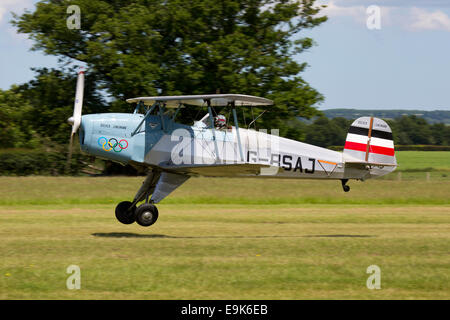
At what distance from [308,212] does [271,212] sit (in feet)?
4.22

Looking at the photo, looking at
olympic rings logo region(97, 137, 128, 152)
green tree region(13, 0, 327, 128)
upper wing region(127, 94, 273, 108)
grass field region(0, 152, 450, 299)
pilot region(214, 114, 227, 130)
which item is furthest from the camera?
green tree region(13, 0, 327, 128)

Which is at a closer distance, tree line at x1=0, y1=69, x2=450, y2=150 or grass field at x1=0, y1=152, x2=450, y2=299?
grass field at x1=0, y1=152, x2=450, y2=299

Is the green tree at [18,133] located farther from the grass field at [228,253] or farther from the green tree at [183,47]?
the grass field at [228,253]

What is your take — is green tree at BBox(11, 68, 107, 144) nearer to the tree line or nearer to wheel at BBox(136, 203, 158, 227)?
the tree line

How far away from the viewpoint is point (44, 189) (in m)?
26.5

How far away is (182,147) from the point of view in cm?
1448

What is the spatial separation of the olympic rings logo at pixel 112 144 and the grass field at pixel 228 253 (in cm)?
192

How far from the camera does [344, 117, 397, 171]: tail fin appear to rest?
52.3 ft

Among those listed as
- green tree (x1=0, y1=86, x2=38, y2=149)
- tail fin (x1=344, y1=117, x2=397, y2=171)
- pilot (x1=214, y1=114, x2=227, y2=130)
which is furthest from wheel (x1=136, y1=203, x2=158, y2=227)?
green tree (x1=0, y1=86, x2=38, y2=149)

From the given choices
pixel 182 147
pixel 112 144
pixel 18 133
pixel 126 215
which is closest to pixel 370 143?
pixel 182 147

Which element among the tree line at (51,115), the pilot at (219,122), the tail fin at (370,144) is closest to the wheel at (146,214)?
the pilot at (219,122)

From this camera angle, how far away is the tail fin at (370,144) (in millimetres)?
15953

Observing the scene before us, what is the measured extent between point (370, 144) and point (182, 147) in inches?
197
